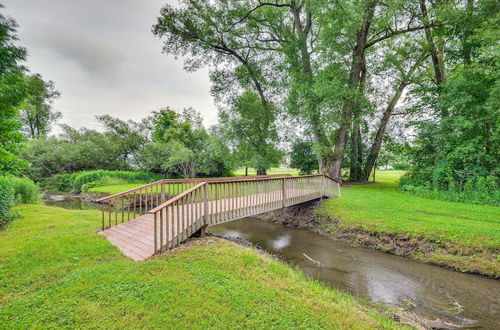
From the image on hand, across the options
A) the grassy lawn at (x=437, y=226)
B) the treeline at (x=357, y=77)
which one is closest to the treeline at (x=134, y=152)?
the treeline at (x=357, y=77)

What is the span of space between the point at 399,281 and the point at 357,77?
47.2ft

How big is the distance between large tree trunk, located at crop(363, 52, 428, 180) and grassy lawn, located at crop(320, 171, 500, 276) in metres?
9.46

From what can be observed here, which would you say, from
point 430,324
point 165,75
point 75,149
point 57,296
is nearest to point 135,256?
point 57,296

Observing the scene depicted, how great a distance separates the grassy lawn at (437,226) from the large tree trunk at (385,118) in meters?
9.46

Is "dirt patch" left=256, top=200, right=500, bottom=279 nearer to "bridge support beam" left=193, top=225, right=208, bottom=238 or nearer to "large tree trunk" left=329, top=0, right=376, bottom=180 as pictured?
"bridge support beam" left=193, top=225, right=208, bottom=238

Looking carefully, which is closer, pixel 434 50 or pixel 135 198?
pixel 135 198

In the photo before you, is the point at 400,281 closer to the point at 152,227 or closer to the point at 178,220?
the point at 178,220

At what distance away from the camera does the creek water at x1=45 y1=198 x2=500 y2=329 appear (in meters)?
3.92

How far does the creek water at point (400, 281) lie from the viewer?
3.92 m

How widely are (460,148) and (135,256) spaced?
15.2 m

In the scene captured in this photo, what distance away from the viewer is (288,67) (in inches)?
637

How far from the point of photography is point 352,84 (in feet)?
46.7

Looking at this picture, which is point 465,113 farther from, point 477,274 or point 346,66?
point 477,274

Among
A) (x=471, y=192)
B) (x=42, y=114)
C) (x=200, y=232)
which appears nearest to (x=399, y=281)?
(x=200, y=232)
